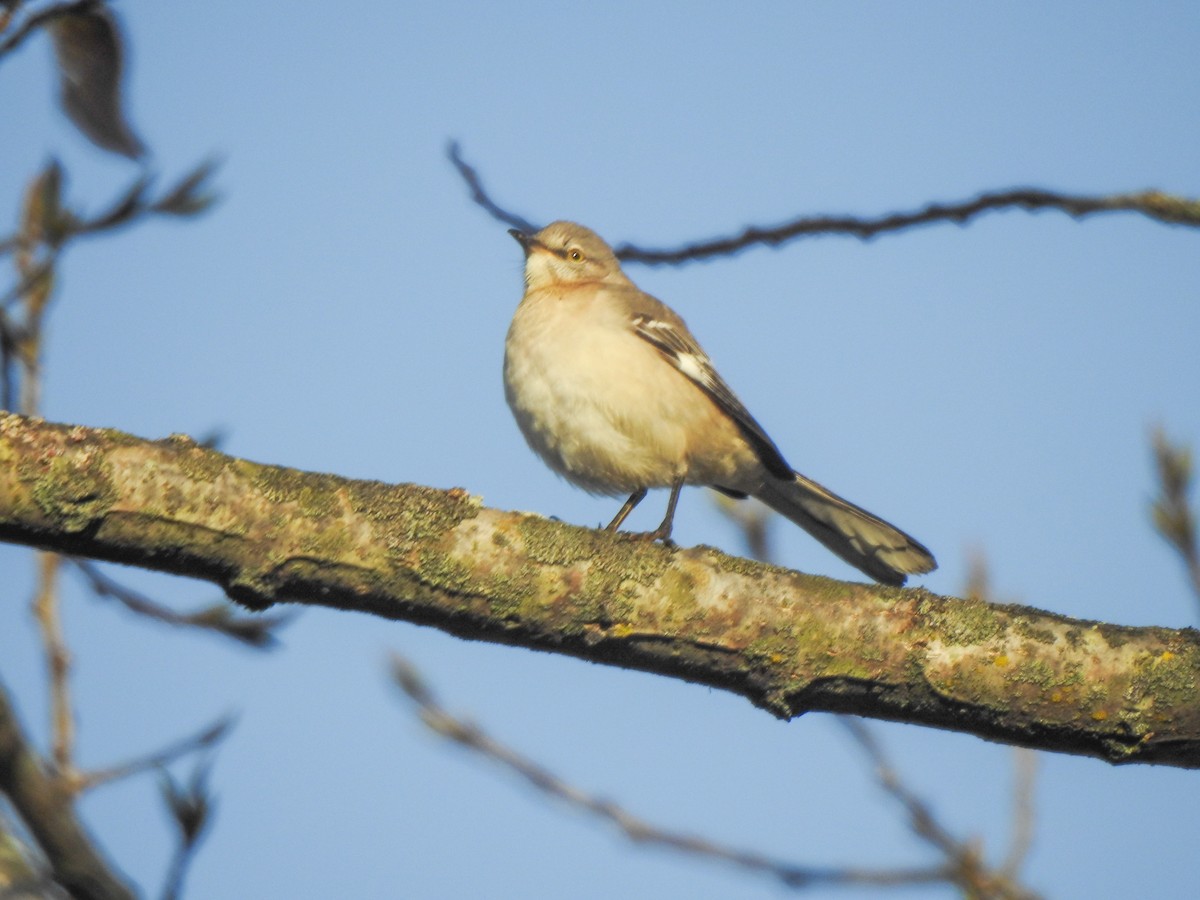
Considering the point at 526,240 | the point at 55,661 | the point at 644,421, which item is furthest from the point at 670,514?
the point at 55,661

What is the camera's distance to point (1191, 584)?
4203 mm

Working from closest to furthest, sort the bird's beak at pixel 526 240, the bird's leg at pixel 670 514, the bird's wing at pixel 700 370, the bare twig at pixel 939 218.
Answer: the bare twig at pixel 939 218 < the bird's leg at pixel 670 514 < the bird's wing at pixel 700 370 < the bird's beak at pixel 526 240

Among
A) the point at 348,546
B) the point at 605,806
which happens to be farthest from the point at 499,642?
the point at 605,806

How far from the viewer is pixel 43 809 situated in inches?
132

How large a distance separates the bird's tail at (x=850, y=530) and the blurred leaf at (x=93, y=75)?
3.86 m

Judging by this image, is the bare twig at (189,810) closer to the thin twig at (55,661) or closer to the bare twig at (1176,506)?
the thin twig at (55,661)

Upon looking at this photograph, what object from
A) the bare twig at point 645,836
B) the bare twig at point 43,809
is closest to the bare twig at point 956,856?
the bare twig at point 645,836

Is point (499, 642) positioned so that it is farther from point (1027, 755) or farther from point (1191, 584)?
point (1027, 755)

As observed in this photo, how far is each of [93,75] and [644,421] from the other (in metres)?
3.09

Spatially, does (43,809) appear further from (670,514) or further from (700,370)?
(700,370)


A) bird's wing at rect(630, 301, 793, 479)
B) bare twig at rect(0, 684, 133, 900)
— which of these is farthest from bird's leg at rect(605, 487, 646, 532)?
bare twig at rect(0, 684, 133, 900)

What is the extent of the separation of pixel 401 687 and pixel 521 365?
1.72 meters

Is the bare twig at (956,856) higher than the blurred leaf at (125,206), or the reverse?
the blurred leaf at (125,206)

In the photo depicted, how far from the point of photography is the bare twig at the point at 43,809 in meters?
3.24
